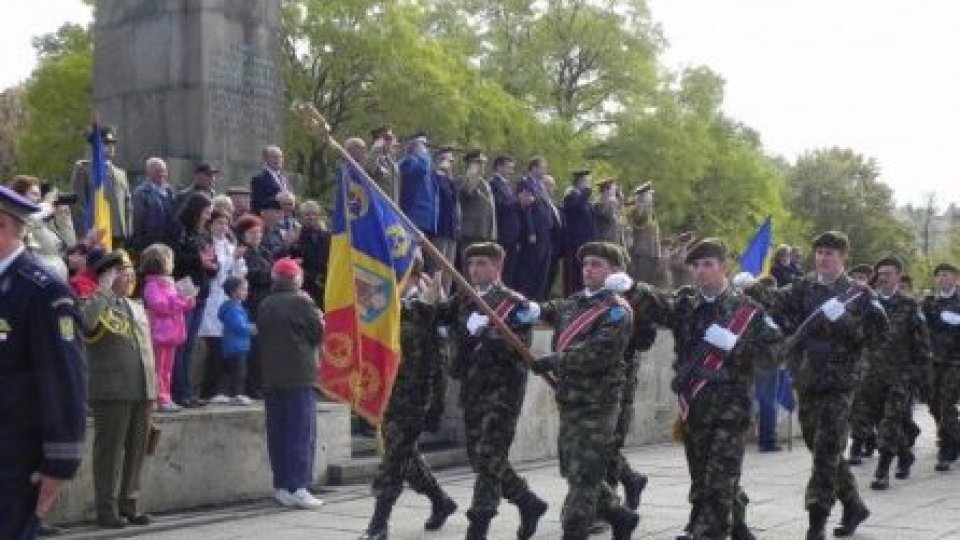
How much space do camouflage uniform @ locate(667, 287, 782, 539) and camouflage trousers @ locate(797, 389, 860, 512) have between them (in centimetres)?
88

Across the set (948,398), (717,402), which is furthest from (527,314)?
(948,398)

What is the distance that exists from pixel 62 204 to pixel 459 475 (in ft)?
15.3

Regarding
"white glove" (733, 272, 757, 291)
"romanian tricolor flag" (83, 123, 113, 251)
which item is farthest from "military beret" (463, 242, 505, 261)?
"romanian tricolor flag" (83, 123, 113, 251)

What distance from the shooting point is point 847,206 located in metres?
72.4

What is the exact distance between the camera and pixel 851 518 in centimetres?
966

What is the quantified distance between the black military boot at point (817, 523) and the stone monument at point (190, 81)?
8.56 m

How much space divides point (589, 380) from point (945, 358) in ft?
27.2

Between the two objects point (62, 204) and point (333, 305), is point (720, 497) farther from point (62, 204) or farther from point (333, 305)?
point (62, 204)

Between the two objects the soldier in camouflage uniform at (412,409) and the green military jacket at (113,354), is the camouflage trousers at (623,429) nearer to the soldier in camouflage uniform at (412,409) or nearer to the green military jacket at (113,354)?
the soldier in camouflage uniform at (412,409)

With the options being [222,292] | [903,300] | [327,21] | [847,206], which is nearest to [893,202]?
[847,206]

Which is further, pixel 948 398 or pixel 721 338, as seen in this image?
pixel 948 398

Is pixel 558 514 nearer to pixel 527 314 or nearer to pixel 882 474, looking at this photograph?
pixel 527 314

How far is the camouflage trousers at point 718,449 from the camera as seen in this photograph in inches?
324

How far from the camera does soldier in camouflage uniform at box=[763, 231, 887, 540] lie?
30.6ft
